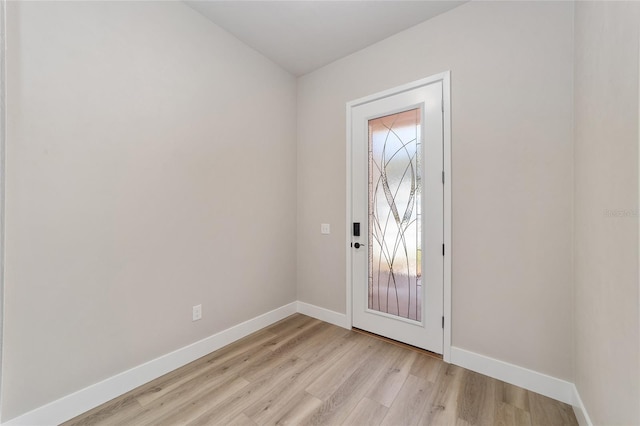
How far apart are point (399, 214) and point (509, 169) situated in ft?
2.93

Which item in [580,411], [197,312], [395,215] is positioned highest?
[395,215]

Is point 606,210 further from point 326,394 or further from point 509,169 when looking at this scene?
point 326,394

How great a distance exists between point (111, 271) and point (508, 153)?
2899 mm

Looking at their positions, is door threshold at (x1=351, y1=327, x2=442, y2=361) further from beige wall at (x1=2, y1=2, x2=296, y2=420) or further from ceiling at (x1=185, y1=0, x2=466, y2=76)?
ceiling at (x1=185, y1=0, x2=466, y2=76)

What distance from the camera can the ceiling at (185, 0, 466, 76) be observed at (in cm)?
207

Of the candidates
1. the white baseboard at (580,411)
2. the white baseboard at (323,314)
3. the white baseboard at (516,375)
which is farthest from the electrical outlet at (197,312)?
the white baseboard at (580,411)

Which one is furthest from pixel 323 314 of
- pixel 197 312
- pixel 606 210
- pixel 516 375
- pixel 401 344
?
pixel 606 210

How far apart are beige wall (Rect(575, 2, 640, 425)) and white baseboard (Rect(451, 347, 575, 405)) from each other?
6.7 inches

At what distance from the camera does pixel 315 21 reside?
7.37 ft

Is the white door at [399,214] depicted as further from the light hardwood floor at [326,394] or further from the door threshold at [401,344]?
the light hardwood floor at [326,394]

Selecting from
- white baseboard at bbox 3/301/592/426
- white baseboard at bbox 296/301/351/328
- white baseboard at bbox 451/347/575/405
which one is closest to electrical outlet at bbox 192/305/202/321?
white baseboard at bbox 3/301/592/426

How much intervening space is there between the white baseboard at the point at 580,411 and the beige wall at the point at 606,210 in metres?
0.05

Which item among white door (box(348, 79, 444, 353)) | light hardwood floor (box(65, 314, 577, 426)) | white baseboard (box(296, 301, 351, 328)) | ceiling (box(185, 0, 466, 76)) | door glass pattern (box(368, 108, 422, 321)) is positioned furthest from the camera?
white baseboard (box(296, 301, 351, 328))

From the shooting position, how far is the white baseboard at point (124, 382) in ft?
4.74
